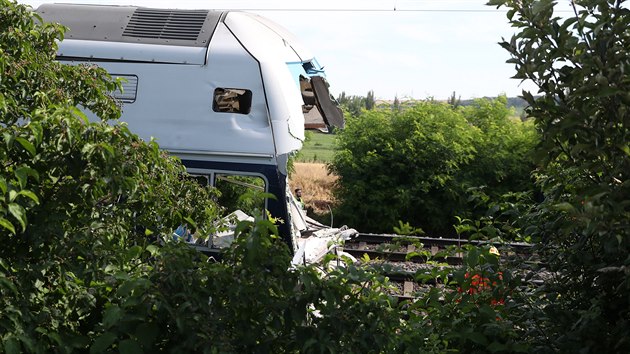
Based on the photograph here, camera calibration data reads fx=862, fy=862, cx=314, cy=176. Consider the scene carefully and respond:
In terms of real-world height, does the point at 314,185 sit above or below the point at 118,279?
below

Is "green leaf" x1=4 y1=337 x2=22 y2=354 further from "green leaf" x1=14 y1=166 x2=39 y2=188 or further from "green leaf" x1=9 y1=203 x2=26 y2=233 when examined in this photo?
"green leaf" x1=14 y1=166 x2=39 y2=188

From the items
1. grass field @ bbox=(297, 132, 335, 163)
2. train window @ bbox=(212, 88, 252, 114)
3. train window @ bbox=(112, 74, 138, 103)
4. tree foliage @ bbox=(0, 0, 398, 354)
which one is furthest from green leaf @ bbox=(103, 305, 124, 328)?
grass field @ bbox=(297, 132, 335, 163)

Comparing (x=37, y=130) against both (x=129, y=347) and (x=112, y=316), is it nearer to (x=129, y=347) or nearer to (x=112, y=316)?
(x=112, y=316)

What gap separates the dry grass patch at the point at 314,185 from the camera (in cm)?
2056

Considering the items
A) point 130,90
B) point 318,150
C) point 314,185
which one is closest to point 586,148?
point 130,90

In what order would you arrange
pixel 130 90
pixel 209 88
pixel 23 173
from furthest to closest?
pixel 130 90 → pixel 209 88 → pixel 23 173

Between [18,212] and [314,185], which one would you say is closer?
[18,212]

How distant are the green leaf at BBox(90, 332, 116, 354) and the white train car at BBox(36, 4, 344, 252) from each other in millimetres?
5507

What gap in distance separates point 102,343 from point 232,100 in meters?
6.46

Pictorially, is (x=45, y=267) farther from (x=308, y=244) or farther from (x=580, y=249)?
(x=308, y=244)

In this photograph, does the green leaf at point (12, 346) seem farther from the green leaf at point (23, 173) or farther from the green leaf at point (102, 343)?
the green leaf at point (23, 173)

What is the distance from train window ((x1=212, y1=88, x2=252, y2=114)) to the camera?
9.69 m

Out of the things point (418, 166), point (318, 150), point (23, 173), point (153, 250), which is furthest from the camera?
point (318, 150)

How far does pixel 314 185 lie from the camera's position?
23.7 metres
